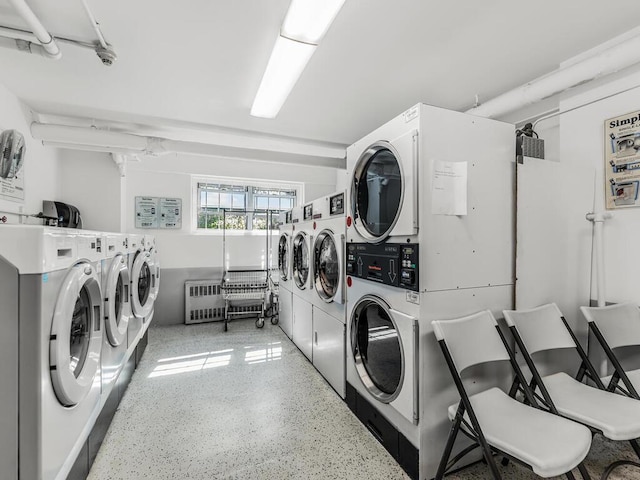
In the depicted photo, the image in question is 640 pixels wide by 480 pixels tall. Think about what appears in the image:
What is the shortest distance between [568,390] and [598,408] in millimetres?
194

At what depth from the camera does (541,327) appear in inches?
71.9

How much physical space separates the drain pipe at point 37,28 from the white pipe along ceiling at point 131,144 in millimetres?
1358

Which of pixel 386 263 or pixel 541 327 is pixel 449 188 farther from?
pixel 541 327

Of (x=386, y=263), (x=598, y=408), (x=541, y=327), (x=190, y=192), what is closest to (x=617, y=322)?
(x=541, y=327)

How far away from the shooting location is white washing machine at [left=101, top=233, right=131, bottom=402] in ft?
5.93

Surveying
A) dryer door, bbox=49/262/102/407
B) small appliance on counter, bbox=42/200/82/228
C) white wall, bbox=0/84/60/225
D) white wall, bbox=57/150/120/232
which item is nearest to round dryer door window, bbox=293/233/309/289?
dryer door, bbox=49/262/102/407

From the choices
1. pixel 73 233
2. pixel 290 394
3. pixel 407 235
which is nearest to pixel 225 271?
pixel 290 394

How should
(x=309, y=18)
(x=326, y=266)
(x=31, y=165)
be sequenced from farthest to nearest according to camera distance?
(x=31, y=165)
(x=326, y=266)
(x=309, y=18)

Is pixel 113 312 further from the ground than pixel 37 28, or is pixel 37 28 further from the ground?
pixel 37 28

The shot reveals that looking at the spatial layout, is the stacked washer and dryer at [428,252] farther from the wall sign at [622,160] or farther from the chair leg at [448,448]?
the wall sign at [622,160]

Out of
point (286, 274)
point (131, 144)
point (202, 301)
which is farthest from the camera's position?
point (202, 301)

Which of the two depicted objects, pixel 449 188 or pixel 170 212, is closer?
pixel 449 188

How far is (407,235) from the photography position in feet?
5.36

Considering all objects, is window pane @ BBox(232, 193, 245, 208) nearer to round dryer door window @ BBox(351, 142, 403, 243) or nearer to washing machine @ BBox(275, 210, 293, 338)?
washing machine @ BBox(275, 210, 293, 338)
